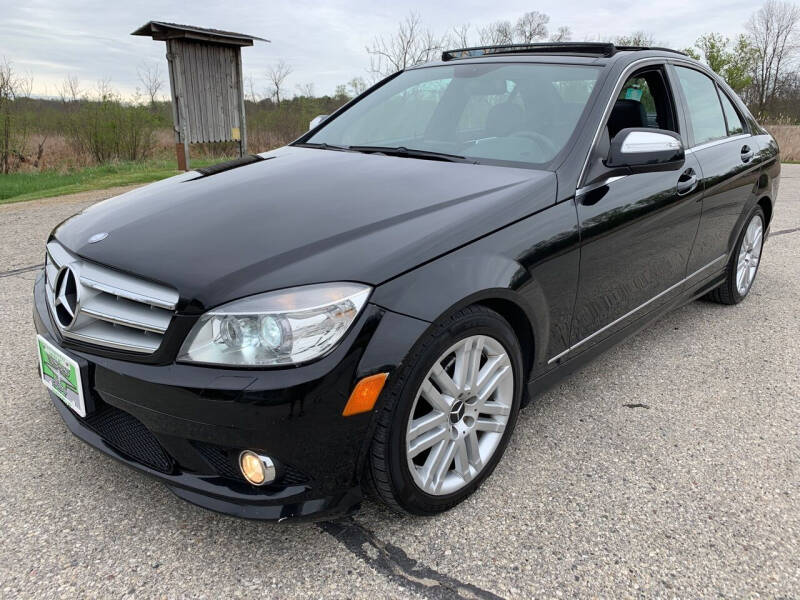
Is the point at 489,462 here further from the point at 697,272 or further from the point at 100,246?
the point at 697,272

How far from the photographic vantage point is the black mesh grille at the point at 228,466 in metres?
1.81

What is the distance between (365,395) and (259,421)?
301 millimetres

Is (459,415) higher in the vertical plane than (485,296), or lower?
lower

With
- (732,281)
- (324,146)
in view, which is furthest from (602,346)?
(732,281)

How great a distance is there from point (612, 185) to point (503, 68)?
0.93m

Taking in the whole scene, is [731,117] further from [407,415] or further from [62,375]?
[62,375]

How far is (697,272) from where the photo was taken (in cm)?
363

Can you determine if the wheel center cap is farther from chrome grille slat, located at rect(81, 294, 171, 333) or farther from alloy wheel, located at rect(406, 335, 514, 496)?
chrome grille slat, located at rect(81, 294, 171, 333)

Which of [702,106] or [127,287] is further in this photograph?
[702,106]

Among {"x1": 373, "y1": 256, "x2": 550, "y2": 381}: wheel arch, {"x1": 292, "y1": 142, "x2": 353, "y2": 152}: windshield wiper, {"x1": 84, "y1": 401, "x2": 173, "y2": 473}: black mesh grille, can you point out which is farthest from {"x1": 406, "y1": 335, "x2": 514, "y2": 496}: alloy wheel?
{"x1": 292, "y1": 142, "x2": 353, "y2": 152}: windshield wiper

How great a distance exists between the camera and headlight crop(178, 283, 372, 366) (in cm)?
174

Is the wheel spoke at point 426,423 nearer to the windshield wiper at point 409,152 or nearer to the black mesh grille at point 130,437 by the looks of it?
the black mesh grille at point 130,437

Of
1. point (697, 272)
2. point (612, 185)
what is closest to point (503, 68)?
point (612, 185)

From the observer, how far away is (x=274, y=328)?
1744 mm
